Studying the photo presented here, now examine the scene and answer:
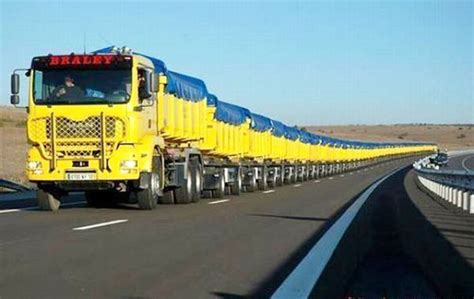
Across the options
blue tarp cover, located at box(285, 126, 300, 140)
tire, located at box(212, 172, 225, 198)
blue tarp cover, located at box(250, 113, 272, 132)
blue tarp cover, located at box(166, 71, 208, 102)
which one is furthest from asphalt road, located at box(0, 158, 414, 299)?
blue tarp cover, located at box(285, 126, 300, 140)

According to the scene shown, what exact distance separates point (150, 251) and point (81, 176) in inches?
284

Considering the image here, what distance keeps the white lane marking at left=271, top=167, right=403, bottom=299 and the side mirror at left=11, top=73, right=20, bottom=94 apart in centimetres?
780

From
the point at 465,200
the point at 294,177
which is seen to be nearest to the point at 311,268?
the point at 465,200

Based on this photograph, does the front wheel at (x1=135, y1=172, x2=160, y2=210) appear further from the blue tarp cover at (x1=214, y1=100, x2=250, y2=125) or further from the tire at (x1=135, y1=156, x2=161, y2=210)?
the blue tarp cover at (x1=214, y1=100, x2=250, y2=125)

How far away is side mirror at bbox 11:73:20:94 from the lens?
1920 cm

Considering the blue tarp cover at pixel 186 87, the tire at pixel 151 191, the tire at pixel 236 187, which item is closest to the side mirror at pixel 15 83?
the tire at pixel 151 191

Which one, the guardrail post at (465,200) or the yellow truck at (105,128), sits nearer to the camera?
the yellow truck at (105,128)

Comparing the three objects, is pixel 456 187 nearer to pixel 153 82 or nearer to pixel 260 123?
pixel 153 82

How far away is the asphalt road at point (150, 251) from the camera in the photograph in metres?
9.28

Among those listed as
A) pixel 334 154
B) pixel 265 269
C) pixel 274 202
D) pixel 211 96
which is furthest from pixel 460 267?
pixel 334 154

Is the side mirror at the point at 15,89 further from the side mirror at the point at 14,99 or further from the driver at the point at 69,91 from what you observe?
the driver at the point at 69,91

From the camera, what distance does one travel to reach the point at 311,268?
36.0 ft

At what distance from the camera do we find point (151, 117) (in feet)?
67.9

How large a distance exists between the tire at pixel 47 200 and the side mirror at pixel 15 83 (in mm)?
2583
